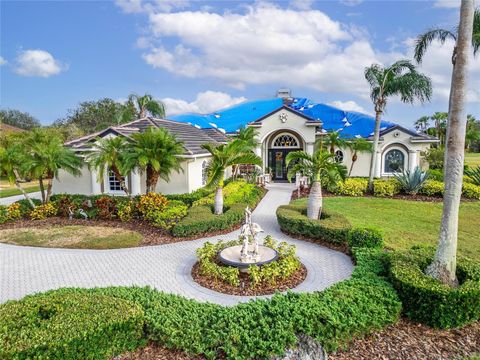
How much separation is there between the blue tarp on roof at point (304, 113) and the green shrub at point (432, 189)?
730 centimetres

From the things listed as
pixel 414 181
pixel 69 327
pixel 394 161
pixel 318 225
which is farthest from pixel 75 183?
pixel 394 161

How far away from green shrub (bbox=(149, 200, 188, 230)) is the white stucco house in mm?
3608

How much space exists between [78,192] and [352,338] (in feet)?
57.6

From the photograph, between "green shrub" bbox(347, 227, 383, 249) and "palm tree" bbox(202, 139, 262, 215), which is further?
"palm tree" bbox(202, 139, 262, 215)

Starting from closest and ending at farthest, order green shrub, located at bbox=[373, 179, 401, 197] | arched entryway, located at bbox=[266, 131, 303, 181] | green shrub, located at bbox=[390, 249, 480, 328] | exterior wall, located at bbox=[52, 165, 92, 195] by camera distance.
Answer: green shrub, located at bbox=[390, 249, 480, 328] < exterior wall, located at bbox=[52, 165, 92, 195] < green shrub, located at bbox=[373, 179, 401, 197] < arched entryway, located at bbox=[266, 131, 303, 181]

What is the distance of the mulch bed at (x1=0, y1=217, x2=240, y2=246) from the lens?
485 inches

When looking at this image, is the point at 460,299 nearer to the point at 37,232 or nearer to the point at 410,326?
the point at 410,326

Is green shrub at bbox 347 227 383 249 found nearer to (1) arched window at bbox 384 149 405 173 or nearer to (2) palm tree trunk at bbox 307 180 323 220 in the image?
Result: (2) palm tree trunk at bbox 307 180 323 220

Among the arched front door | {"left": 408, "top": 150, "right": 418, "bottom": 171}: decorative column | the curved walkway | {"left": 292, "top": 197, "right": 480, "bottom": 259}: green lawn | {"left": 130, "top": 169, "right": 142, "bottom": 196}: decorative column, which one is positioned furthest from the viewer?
the arched front door

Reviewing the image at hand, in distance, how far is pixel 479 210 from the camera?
1681cm

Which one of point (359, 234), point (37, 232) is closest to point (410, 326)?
point (359, 234)

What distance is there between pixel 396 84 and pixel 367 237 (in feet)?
42.8

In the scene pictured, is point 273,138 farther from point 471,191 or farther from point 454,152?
point 454,152

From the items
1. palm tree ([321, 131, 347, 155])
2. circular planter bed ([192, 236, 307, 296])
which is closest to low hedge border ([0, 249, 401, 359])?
circular planter bed ([192, 236, 307, 296])
